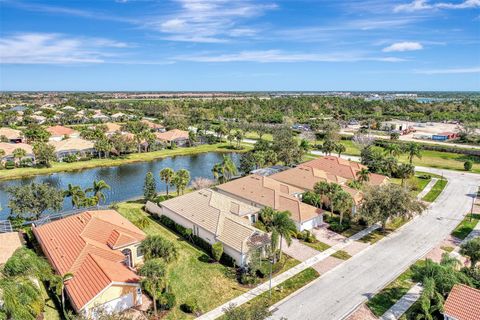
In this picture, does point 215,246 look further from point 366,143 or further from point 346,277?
point 366,143

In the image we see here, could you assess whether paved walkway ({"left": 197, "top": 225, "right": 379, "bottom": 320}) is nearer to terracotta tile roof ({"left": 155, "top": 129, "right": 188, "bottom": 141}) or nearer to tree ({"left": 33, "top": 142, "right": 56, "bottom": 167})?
tree ({"left": 33, "top": 142, "right": 56, "bottom": 167})

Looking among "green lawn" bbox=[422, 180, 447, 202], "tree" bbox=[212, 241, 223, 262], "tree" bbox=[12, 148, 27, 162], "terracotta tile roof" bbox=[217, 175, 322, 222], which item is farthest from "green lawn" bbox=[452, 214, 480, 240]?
"tree" bbox=[12, 148, 27, 162]

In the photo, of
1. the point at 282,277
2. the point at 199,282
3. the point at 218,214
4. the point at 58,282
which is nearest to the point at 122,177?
the point at 218,214

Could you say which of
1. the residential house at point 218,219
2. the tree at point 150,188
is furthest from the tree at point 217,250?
the tree at point 150,188

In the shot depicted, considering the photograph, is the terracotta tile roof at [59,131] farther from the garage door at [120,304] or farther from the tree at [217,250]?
the garage door at [120,304]

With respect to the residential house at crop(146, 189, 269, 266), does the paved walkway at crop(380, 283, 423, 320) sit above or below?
below

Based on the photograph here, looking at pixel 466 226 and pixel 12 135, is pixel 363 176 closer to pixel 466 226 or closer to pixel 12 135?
pixel 466 226
